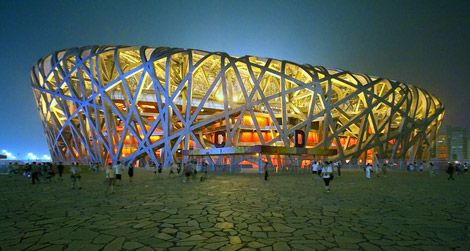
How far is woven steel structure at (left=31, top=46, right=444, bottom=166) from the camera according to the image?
3691cm

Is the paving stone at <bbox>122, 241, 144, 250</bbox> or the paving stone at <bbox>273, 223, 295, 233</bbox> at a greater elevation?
the paving stone at <bbox>273, 223, 295, 233</bbox>

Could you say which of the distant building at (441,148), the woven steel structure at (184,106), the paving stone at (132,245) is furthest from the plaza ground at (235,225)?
the distant building at (441,148)

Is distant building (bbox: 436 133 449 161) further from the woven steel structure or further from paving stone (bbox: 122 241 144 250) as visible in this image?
paving stone (bbox: 122 241 144 250)

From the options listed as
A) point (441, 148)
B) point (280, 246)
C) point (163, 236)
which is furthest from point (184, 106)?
point (441, 148)

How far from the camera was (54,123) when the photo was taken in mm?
43125

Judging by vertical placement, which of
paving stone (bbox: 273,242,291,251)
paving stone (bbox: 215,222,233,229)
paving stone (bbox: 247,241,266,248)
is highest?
paving stone (bbox: 273,242,291,251)

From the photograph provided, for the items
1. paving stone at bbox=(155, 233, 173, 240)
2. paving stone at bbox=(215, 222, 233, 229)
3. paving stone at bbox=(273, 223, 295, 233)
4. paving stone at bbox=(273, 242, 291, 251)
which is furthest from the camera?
paving stone at bbox=(215, 222, 233, 229)

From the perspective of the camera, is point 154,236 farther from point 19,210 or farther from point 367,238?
point 19,210

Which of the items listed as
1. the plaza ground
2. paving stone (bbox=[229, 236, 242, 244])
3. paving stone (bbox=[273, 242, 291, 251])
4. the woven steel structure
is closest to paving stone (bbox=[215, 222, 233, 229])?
the plaza ground

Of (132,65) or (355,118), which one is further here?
(132,65)

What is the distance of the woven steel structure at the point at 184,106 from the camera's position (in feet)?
121

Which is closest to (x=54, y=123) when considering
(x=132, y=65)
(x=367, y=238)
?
(x=132, y=65)

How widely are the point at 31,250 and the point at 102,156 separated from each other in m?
38.1

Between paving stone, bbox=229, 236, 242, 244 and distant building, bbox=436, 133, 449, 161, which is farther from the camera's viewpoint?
distant building, bbox=436, 133, 449, 161
